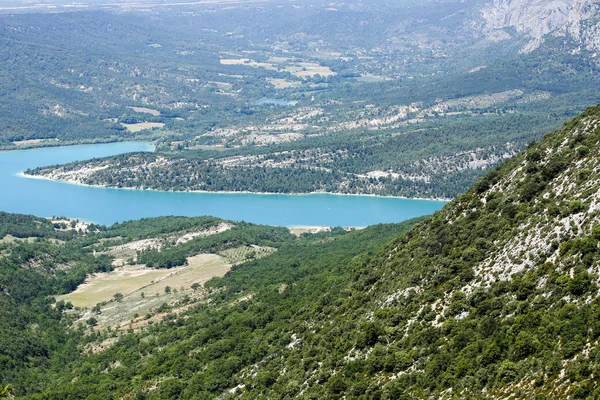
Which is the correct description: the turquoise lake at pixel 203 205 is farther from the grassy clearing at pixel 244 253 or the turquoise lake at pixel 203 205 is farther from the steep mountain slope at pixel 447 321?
the steep mountain slope at pixel 447 321

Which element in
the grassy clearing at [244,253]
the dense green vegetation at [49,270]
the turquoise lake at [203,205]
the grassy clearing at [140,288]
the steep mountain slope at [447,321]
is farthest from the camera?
the turquoise lake at [203,205]

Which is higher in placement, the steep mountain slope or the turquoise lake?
the steep mountain slope

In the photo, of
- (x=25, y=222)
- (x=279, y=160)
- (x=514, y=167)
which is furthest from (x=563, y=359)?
(x=279, y=160)

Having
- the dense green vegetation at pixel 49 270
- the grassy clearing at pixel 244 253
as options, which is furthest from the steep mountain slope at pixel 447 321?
the grassy clearing at pixel 244 253

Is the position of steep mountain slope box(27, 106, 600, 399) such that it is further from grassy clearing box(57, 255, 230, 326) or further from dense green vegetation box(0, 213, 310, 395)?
grassy clearing box(57, 255, 230, 326)

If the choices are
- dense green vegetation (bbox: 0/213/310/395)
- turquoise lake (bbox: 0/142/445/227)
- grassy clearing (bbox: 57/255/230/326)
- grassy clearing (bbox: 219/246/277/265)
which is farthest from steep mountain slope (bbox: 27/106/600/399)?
turquoise lake (bbox: 0/142/445/227)

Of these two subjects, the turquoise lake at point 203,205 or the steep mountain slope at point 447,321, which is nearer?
the steep mountain slope at point 447,321

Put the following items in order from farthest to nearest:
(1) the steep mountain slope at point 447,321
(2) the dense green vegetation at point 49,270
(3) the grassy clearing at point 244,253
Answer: (3) the grassy clearing at point 244,253, (2) the dense green vegetation at point 49,270, (1) the steep mountain slope at point 447,321
